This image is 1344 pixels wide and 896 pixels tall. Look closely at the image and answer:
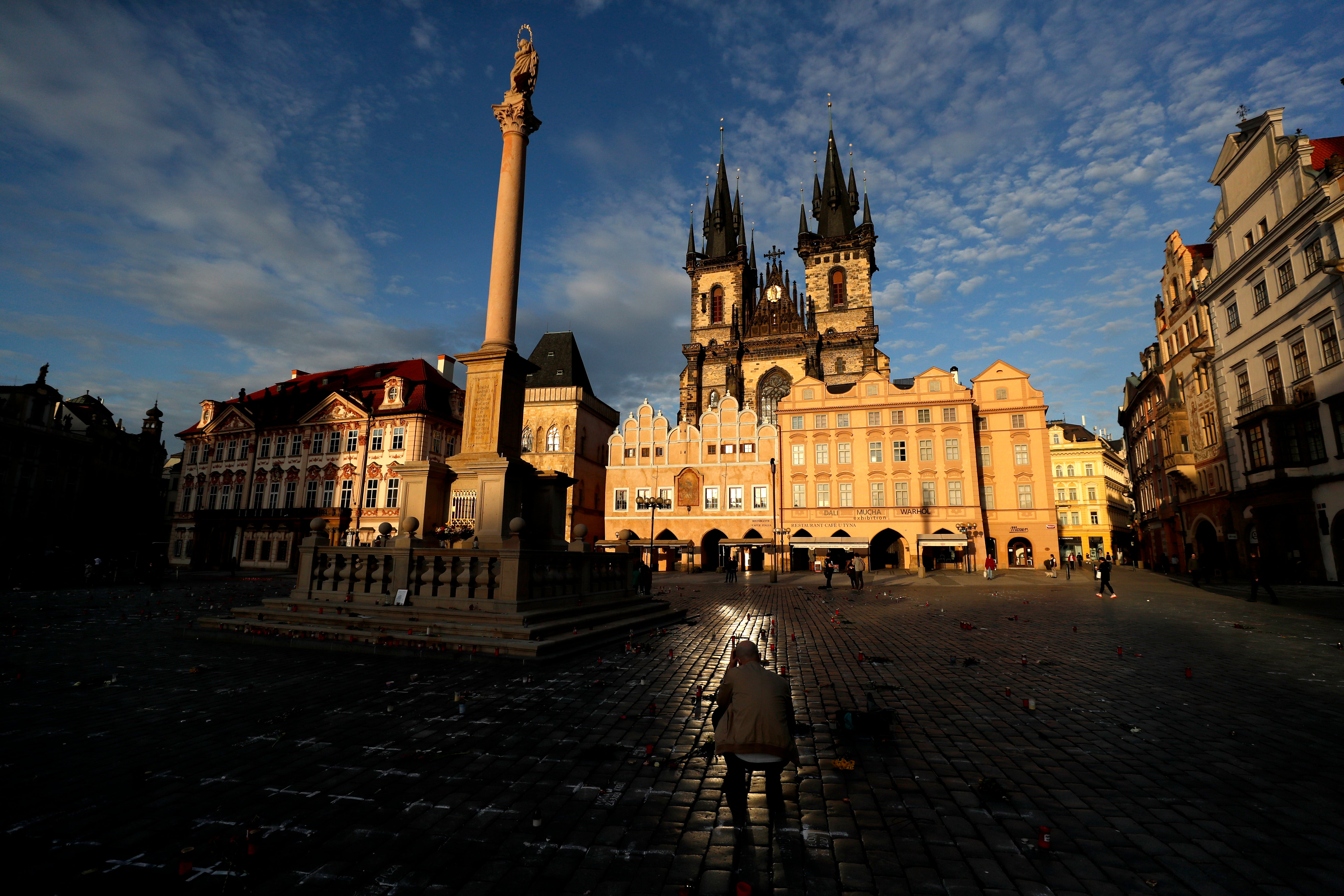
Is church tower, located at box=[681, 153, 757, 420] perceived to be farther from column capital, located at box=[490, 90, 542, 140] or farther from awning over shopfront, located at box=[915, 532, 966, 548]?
column capital, located at box=[490, 90, 542, 140]

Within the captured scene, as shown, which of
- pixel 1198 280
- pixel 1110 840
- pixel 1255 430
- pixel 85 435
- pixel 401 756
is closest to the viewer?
pixel 1110 840

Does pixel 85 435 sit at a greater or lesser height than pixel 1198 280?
lesser

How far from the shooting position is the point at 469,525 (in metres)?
12.8

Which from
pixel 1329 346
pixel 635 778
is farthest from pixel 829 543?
pixel 635 778

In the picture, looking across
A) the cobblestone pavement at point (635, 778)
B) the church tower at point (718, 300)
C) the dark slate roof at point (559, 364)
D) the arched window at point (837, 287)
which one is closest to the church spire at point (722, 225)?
the church tower at point (718, 300)

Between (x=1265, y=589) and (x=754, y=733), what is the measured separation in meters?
24.1

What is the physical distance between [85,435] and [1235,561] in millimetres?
78988

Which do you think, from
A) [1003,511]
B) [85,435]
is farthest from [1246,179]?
[85,435]

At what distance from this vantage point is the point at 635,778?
4.68 m

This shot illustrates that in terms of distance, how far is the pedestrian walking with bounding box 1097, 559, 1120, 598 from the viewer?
72.2 ft

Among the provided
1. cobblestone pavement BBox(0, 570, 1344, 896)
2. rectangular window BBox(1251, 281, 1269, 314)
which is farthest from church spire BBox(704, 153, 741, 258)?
cobblestone pavement BBox(0, 570, 1344, 896)

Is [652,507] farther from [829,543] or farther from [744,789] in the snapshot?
[744,789]

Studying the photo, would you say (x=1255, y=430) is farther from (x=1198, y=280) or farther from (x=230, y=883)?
(x=230, y=883)

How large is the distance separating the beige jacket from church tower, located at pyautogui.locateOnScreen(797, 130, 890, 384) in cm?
5729
